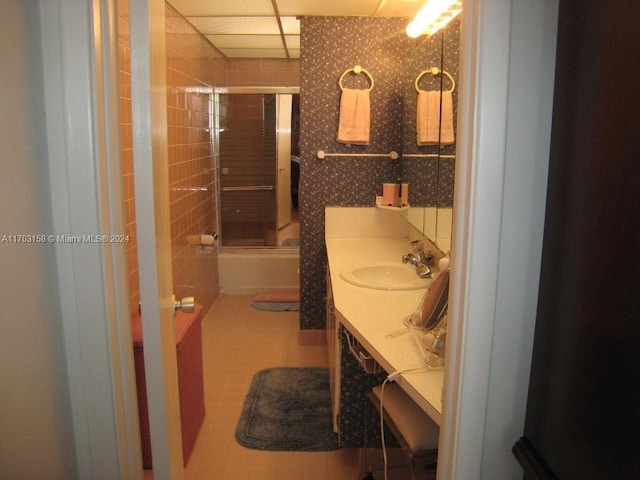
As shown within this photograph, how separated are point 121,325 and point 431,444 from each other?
1.04 m

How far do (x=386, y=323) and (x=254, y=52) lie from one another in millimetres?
3572

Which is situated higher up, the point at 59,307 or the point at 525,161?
the point at 525,161

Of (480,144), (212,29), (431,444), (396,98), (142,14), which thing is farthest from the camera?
(212,29)

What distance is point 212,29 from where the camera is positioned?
3.78 meters

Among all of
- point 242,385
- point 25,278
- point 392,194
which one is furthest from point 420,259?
point 25,278

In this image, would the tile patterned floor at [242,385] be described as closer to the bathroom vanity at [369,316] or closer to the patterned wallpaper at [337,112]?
the bathroom vanity at [369,316]

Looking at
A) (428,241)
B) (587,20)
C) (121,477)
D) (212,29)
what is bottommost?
(121,477)

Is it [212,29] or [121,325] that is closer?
[121,325]

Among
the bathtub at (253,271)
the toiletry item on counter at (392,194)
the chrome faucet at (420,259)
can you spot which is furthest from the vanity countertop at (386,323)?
the bathtub at (253,271)

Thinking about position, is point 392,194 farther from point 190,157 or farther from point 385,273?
point 190,157

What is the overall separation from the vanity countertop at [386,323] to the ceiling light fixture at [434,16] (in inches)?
48.8

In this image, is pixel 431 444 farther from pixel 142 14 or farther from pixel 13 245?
pixel 142 14

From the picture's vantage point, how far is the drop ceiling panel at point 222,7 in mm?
3027

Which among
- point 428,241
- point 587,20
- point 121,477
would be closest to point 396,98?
point 428,241
